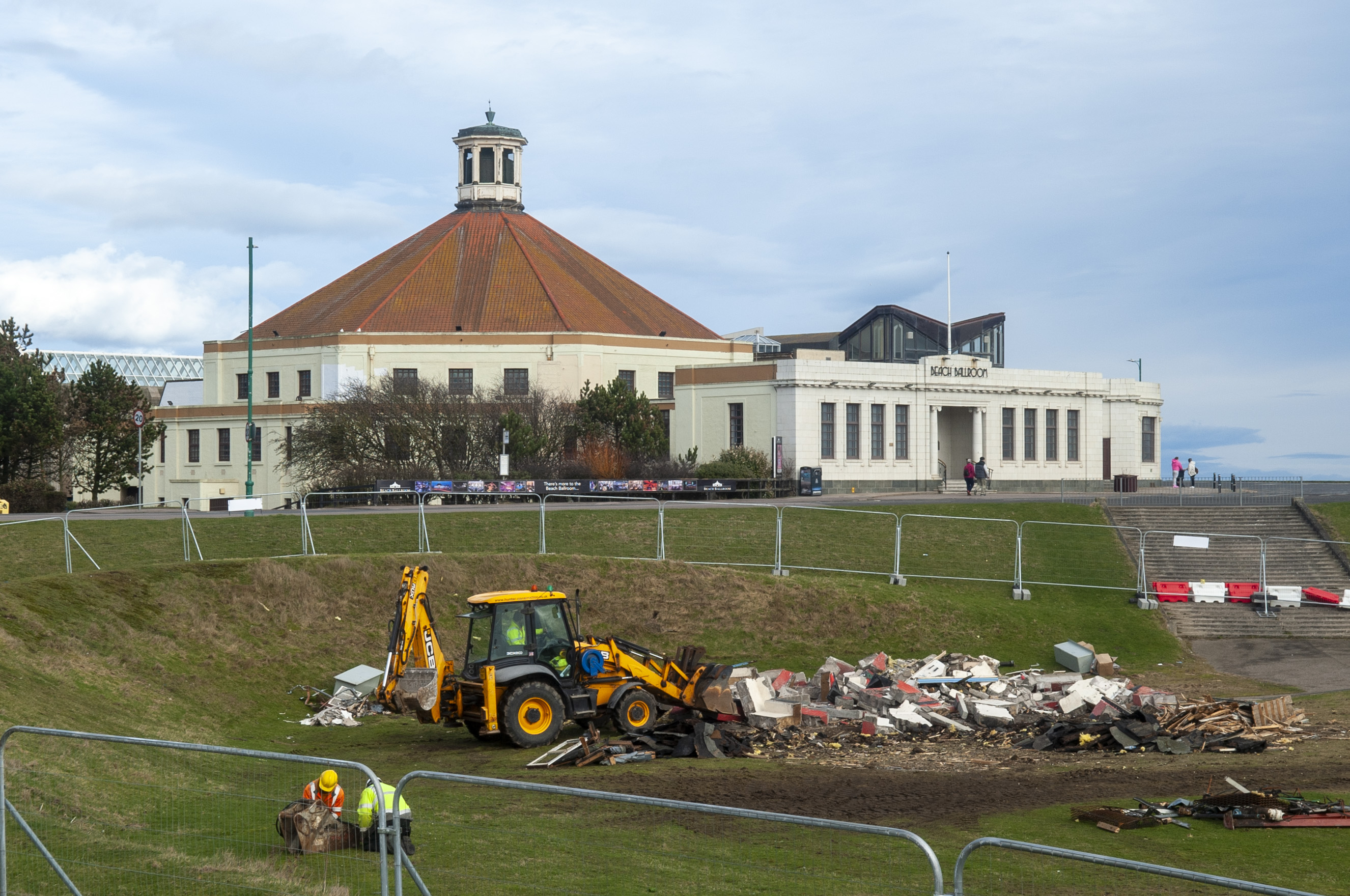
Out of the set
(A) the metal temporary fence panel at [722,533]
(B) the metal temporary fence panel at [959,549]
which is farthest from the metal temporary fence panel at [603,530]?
(B) the metal temporary fence panel at [959,549]

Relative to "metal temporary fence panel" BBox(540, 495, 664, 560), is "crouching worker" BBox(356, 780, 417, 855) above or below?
below

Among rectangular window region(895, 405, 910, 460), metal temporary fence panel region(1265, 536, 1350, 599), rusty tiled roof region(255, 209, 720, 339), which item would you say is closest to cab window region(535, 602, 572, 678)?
metal temporary fence panel region(1265, 536, 1350, 599)

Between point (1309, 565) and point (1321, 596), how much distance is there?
3.80 metres

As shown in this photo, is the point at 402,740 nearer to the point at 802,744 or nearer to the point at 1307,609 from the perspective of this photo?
the point at 802,744

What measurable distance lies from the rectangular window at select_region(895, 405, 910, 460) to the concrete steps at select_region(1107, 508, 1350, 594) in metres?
20.4

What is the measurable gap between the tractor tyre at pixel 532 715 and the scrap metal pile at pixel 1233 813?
23.8 feet

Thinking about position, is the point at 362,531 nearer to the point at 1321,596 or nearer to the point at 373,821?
the point at 1321,596

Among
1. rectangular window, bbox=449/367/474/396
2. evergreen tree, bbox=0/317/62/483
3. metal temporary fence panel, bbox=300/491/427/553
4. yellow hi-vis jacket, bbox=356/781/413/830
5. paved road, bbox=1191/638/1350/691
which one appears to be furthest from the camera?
rectangular window, bbox=449/367/474/396

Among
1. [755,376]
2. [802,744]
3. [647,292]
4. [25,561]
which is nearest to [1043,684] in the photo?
[802,744]

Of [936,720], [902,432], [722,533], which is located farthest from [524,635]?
[902,432]

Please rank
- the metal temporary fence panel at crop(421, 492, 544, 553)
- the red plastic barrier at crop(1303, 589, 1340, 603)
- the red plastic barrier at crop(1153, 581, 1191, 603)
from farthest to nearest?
the metal temporary fence panel at crop(421, 492, 544, 553) < the red plastic barrier at crop(1153, 581, 1191, 603) < the red plastic barrier at crop(1303, 589, 1340, 603)

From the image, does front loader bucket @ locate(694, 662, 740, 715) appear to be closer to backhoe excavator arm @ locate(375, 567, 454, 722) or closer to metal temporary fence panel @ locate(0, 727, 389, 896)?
backhoe excavator arm @ locate(375, 567, 454, 722)

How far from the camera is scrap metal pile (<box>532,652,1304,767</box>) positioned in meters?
18.0

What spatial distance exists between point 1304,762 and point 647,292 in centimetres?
6851
